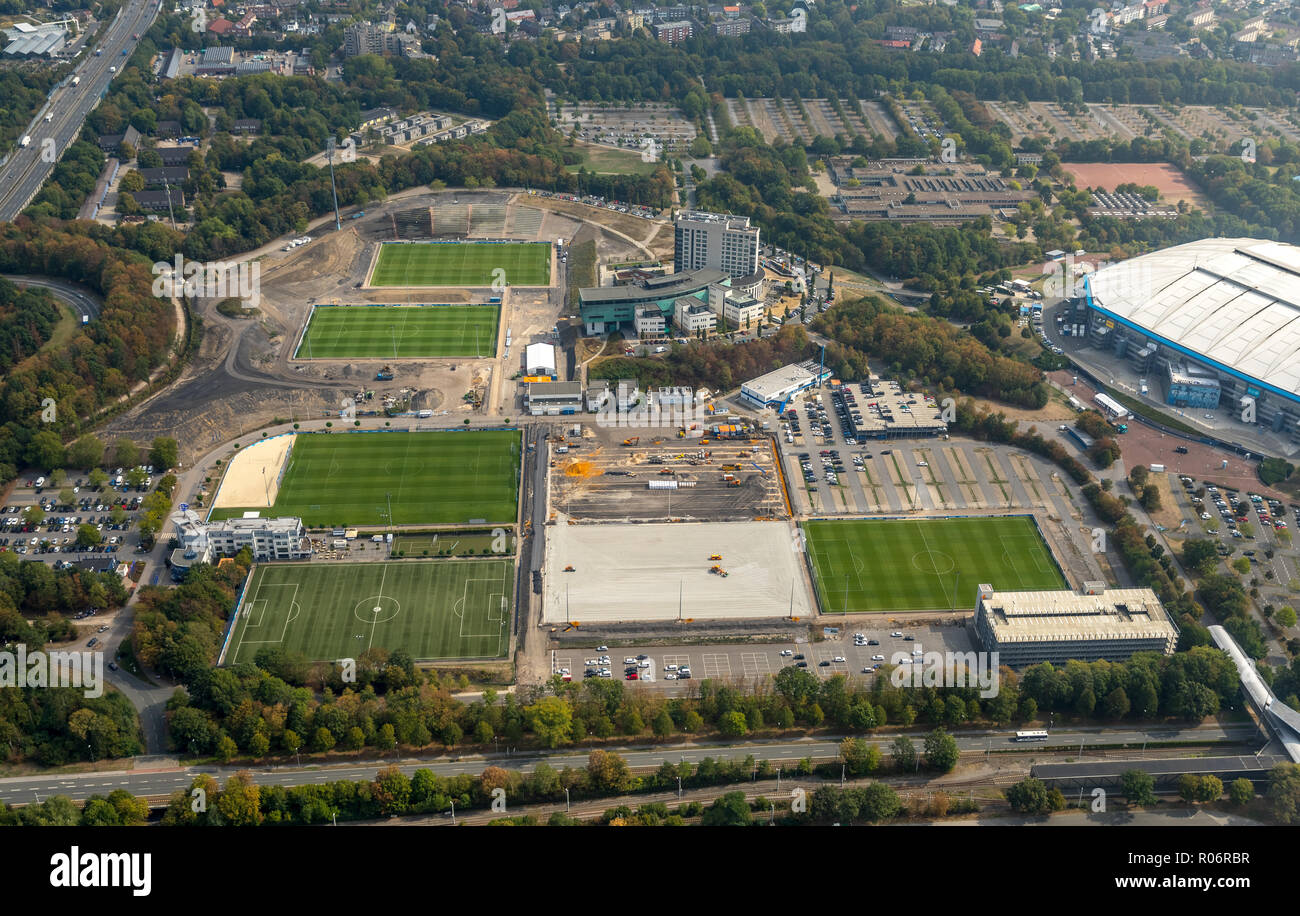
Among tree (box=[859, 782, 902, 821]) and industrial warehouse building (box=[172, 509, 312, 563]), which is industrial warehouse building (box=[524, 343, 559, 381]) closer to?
industrial warehouse building (box=[172, 509, 312, 563])

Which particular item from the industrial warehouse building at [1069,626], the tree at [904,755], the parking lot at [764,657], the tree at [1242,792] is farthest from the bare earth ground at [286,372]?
the tree at [1242,792]

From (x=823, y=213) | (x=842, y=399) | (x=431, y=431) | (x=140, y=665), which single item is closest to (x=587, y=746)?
(x=140, y=665)

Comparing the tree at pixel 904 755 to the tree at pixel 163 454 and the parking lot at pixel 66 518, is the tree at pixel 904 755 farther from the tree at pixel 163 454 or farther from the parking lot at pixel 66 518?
the tree at pixel 163 454

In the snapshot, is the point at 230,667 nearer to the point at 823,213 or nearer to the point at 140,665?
the point at 140,665

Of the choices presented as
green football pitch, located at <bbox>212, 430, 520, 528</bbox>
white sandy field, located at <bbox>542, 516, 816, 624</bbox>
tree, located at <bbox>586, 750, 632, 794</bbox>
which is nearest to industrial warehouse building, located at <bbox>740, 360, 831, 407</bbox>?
white sandy field, located at <bbox>542, 516, 816, 624</bbox>

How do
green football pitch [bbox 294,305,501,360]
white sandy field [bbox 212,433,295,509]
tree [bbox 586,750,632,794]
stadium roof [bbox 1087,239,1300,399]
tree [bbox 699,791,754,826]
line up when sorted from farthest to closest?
1. green football pitch [bbox 294,305,501,360]
2. stadium roof [bbox 1087,239,1300,399]
3. white sandy field [bbox 212,433,295,509]
4. tree [bbox 586,750,632,794]
5. tree [bbox 699,791,754,826]
